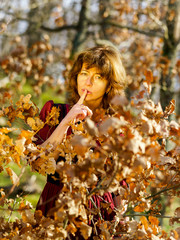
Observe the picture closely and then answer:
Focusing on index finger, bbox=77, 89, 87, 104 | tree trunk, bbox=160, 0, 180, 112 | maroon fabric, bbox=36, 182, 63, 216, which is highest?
tree trunk, bbox=160, 0, 180, 112

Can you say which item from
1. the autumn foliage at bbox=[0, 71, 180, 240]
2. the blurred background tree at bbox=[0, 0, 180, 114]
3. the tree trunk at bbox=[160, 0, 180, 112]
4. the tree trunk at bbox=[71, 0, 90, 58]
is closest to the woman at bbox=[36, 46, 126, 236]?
the autumn foliage at bbox=[0, 71, 180, 240]

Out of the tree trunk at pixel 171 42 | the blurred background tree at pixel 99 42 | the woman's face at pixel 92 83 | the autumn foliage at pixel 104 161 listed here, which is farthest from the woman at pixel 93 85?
the tree trunk at pixel 171 42

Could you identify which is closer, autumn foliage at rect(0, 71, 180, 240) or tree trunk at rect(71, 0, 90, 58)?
autumn foliage at rect(0, 71, 180, 240)

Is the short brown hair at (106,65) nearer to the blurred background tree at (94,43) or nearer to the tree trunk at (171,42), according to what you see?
the blurred background tree at (94,43)

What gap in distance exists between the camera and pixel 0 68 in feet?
19.4

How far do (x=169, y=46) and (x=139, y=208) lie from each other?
2.49 meters

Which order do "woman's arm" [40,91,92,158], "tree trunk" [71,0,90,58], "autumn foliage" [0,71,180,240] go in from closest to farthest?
"autumn foliage" [0,71,180,240] < "woman's arm" [40,91,92,158] < "tree trunk" [71,0,90,58]

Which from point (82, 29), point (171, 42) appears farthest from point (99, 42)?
point (171, 42)

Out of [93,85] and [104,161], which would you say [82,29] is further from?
[104,161]

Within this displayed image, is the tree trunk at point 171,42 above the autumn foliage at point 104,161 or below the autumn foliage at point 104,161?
above

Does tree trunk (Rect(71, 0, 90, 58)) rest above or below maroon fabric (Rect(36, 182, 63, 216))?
above

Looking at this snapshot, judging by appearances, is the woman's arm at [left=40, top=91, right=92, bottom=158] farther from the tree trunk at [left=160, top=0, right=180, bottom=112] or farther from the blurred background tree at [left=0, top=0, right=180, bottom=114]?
the tree trunk at [left=160, top=0, right=180, bottom=112]

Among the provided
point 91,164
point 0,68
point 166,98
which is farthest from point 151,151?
point 0,68

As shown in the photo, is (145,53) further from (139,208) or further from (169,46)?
(139,208)
